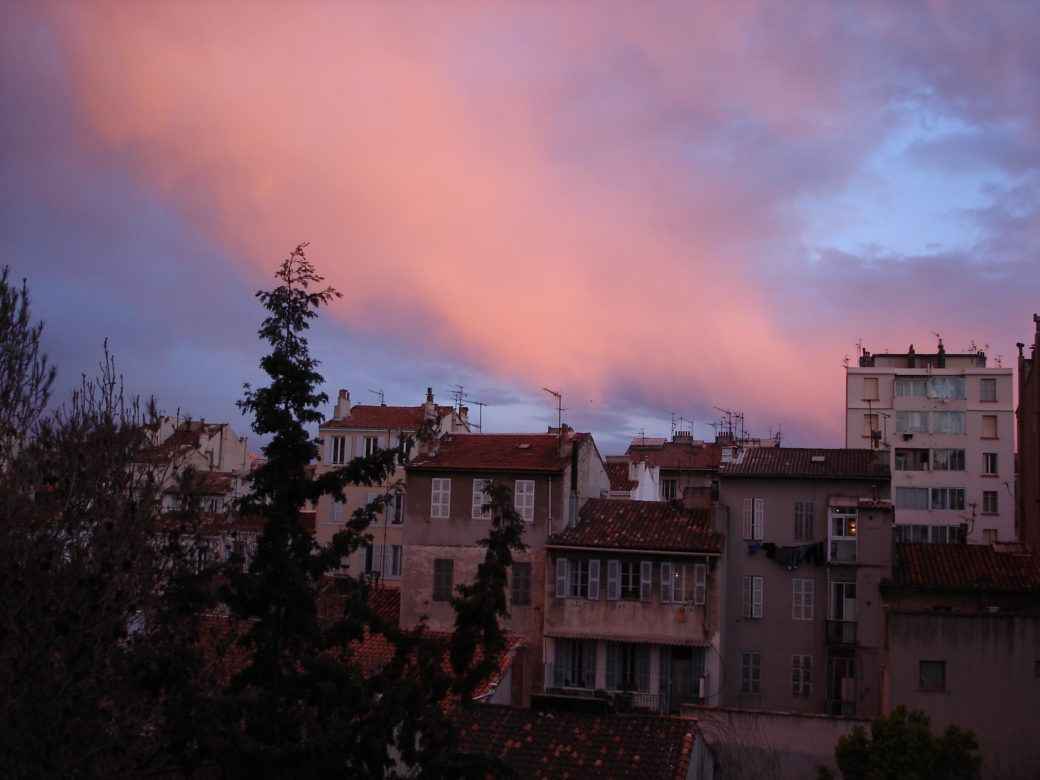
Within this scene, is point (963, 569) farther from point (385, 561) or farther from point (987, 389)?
point (385, 561)

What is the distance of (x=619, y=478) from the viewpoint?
2238 inches

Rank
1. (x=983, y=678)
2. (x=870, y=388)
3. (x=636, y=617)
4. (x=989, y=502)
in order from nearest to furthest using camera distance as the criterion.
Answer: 1. (x=983, y=678)
2. (x=636, y=617)
3. (x=989, y=502)
4. (x=870, y=388)

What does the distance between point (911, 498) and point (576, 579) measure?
28.7 metres

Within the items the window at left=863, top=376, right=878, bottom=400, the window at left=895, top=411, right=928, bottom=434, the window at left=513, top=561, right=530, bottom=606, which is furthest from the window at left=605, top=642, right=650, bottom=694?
the window at left=863, top=376, right=878, bottom=400

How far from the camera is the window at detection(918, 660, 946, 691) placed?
30.3 m

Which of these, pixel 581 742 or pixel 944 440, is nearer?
pixel 581 742

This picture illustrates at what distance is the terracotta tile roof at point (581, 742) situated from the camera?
22.6m

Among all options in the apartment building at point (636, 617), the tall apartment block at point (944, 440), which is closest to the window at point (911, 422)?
the tall apartment block at point (944, 440)

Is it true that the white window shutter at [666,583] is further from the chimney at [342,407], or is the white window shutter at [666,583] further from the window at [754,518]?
the chimney at [342,407]

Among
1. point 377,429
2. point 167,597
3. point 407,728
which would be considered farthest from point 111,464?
point 377,429

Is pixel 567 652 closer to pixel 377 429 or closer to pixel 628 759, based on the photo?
pixel 628 759

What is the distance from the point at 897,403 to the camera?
5831cm

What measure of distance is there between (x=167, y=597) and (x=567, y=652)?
2323cm

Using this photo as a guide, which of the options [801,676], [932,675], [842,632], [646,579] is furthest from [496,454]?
[932,675]
